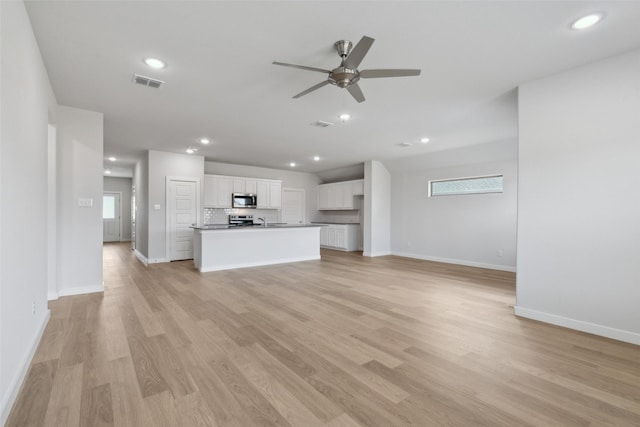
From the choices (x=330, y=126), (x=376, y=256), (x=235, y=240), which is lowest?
(x=376, y=256)

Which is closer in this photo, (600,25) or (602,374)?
(602,374)

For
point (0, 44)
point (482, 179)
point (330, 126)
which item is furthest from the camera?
point (482, 179)

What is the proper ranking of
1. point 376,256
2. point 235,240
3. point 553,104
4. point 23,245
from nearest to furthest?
point 23,245 < point 553,104 < point 235,240 < point 376,256

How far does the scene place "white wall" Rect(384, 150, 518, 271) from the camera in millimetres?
6145

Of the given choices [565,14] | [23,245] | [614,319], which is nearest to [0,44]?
[23,245]

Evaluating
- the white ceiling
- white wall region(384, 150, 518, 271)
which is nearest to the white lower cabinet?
white wall region(384, 150, 518, 271)

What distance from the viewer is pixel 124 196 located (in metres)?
11.5

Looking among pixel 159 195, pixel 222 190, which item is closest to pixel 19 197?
pixel 159 195

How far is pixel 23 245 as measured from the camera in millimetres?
2080

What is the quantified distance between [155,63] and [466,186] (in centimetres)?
658

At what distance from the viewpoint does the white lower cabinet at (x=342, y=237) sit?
921cm

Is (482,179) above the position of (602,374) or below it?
above

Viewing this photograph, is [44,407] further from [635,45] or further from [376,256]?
[376,256]

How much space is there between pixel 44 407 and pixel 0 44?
207 cm
